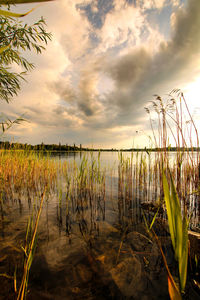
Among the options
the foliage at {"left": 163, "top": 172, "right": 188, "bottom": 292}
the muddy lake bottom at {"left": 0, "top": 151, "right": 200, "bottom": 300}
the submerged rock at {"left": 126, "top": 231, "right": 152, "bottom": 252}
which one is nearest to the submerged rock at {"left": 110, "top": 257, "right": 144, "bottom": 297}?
the muddy lake bottom at {"left": 0, "top": 151, "right": 200, "bottom": 300}

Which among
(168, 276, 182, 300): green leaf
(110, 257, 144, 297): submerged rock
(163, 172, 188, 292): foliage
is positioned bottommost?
(110, 257, 144, 297): submerged rock

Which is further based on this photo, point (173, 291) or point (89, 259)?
point (89, 259)

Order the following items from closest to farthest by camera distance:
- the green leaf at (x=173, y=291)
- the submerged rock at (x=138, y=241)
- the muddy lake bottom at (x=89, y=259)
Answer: the green leaf at (x=173, y=291) < the muddy lake bottom at (x=89, y=259) < the submerged rock at (x=138, y=241)

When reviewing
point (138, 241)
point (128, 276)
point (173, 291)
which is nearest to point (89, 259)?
point (128, 276)

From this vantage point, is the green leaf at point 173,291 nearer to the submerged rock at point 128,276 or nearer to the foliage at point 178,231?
the foliage at point 178,231

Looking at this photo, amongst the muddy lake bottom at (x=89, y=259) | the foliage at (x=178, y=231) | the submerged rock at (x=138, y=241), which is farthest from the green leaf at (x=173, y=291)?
the submerged rock at (x=138, y=241)

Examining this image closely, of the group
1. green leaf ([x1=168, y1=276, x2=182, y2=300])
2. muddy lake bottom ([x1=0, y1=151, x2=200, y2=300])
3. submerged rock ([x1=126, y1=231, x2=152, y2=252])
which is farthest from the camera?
submerged rock ([x1=126, y1=231, x2=152, y2=252])

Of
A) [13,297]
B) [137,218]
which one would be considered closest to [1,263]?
[13,297]

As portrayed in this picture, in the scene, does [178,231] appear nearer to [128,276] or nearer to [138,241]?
[128,276]

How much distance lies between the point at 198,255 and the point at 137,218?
1.31 m

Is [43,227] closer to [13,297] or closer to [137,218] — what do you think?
[13,297]

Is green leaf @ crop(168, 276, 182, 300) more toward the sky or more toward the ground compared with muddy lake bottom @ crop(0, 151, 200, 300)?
more toward the sky

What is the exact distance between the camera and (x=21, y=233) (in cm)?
237

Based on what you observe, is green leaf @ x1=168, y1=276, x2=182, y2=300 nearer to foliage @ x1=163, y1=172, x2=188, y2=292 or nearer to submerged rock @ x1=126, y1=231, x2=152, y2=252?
foliage @ x1=163, y1=172, x2=188, y2=292
